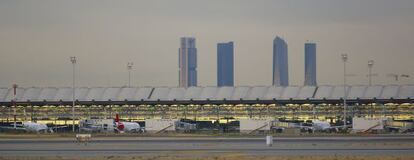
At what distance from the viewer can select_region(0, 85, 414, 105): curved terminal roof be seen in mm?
176875

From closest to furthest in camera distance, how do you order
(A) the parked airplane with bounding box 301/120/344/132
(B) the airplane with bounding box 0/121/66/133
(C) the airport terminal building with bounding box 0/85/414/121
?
(A) the parked airplane with bounding box 301/120/344/132 < (B) the airplane with bounding box 0/121/66/133 < (C) the airport terminal building with bounding box 0/85/414/121

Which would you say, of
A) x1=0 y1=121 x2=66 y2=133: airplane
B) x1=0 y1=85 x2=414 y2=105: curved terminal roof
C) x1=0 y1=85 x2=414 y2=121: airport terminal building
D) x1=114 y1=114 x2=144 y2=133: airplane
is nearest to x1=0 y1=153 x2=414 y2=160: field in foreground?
x1=114 y1=114 x2=144 y2=133: airplane

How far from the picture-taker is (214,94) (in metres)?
186

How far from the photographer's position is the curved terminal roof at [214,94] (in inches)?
6964

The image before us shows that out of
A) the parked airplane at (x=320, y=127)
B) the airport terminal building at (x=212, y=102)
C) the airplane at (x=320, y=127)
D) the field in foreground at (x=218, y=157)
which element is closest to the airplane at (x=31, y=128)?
the airport terminal building at (x=212, y=102)

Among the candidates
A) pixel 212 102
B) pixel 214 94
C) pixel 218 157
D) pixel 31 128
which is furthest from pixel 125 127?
pixel 218 157

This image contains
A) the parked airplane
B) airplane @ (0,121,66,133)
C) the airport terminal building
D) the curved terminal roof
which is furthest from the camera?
the curved terminal roof

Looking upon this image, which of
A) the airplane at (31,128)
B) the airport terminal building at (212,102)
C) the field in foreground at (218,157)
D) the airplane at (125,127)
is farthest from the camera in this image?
the airport terminal building at (212,102)

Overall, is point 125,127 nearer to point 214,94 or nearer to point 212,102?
point 212,102

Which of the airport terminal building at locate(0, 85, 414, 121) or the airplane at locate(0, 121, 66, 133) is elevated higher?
the airport terminal building at locate(0, 85, 414, 121)

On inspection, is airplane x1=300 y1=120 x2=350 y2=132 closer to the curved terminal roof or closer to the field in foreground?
the curved terminal roof

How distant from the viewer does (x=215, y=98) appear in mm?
182750

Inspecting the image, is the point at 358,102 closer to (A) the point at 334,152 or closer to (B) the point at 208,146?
(B) the point at 208,146

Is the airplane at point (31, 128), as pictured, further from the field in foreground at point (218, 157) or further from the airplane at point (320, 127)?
the field in foreground at point (218, 157)
